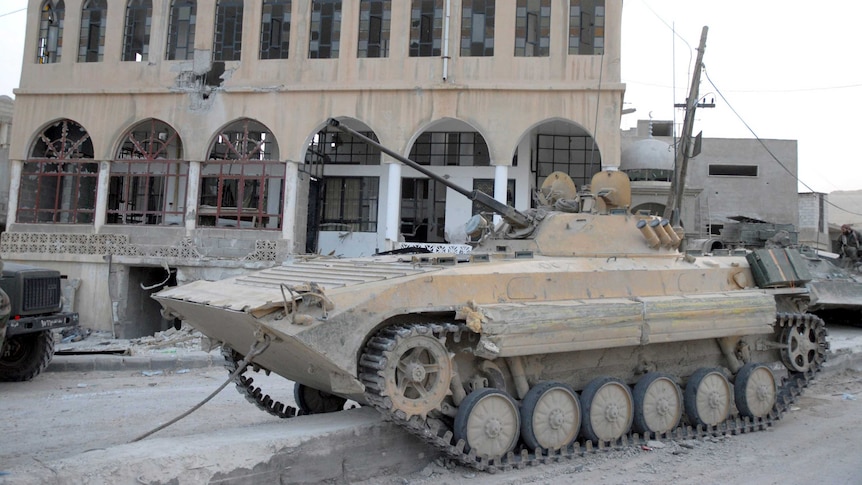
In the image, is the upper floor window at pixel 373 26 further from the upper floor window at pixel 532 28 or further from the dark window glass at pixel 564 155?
the dark window glass at pixel 564 155

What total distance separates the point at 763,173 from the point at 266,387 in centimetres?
2421

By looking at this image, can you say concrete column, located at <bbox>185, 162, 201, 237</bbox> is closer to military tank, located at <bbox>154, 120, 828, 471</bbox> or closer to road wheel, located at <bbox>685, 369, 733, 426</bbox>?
military tank, located at <bbox>154, 120, 828, 471</bbox>

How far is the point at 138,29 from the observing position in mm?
18406

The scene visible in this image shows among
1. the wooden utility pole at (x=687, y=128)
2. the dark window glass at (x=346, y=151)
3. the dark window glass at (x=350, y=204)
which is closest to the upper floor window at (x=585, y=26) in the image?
the wooden utility pole at (x=687, y=128)

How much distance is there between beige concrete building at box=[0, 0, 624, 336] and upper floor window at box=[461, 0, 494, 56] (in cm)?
4

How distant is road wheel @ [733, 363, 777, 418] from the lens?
723 centimetres

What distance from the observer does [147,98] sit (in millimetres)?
17812

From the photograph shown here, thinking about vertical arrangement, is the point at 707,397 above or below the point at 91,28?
below

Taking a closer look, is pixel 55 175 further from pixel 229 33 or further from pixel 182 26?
pixel 229 33

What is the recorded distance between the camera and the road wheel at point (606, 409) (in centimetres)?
614

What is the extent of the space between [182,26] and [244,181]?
460 centimetres

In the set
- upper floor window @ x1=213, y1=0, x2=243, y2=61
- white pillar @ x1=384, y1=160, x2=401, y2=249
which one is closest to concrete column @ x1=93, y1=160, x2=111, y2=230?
upper floor window @ x1=213, y1=0, x2=243, y2=61

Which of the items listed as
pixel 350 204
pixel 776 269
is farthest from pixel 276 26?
pixel 776 269

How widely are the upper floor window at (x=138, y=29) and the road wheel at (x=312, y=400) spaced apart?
1449 cm
